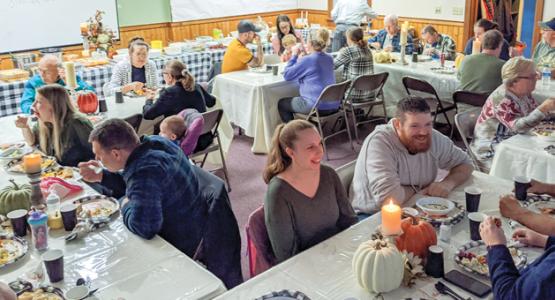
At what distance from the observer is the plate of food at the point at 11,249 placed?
6.36 ft

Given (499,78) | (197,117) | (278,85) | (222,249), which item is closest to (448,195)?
(222,249)

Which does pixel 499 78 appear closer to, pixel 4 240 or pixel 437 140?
pixel 437 140

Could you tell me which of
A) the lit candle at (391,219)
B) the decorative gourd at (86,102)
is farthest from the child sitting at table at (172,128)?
the lit candle at (391,219)

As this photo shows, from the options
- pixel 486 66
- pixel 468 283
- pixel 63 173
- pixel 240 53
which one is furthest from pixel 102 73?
pixel 468 283

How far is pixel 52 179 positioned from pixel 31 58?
12.3 feet

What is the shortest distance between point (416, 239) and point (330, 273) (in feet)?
1.07

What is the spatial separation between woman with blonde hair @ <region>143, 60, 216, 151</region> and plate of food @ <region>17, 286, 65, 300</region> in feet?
7.99

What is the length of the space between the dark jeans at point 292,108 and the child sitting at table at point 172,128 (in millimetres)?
1725

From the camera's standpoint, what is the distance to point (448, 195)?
96.2 inches

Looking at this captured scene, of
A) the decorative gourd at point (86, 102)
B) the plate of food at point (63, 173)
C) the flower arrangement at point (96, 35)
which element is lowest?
the plate of food at point (63, 173)

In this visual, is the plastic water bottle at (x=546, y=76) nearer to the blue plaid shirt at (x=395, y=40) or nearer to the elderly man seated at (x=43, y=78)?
the blue plaid shirt at (x=395, y=40)

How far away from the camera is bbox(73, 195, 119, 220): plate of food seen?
229cm

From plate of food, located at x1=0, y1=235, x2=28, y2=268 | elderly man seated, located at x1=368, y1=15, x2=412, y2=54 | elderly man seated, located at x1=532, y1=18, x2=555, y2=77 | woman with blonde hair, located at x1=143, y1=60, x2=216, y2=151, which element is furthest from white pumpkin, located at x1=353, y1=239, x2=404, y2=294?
elderly man seated, located at x1=368, y1=15, x2=412, y2=54

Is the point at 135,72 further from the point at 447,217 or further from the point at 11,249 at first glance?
the point at 447,217
